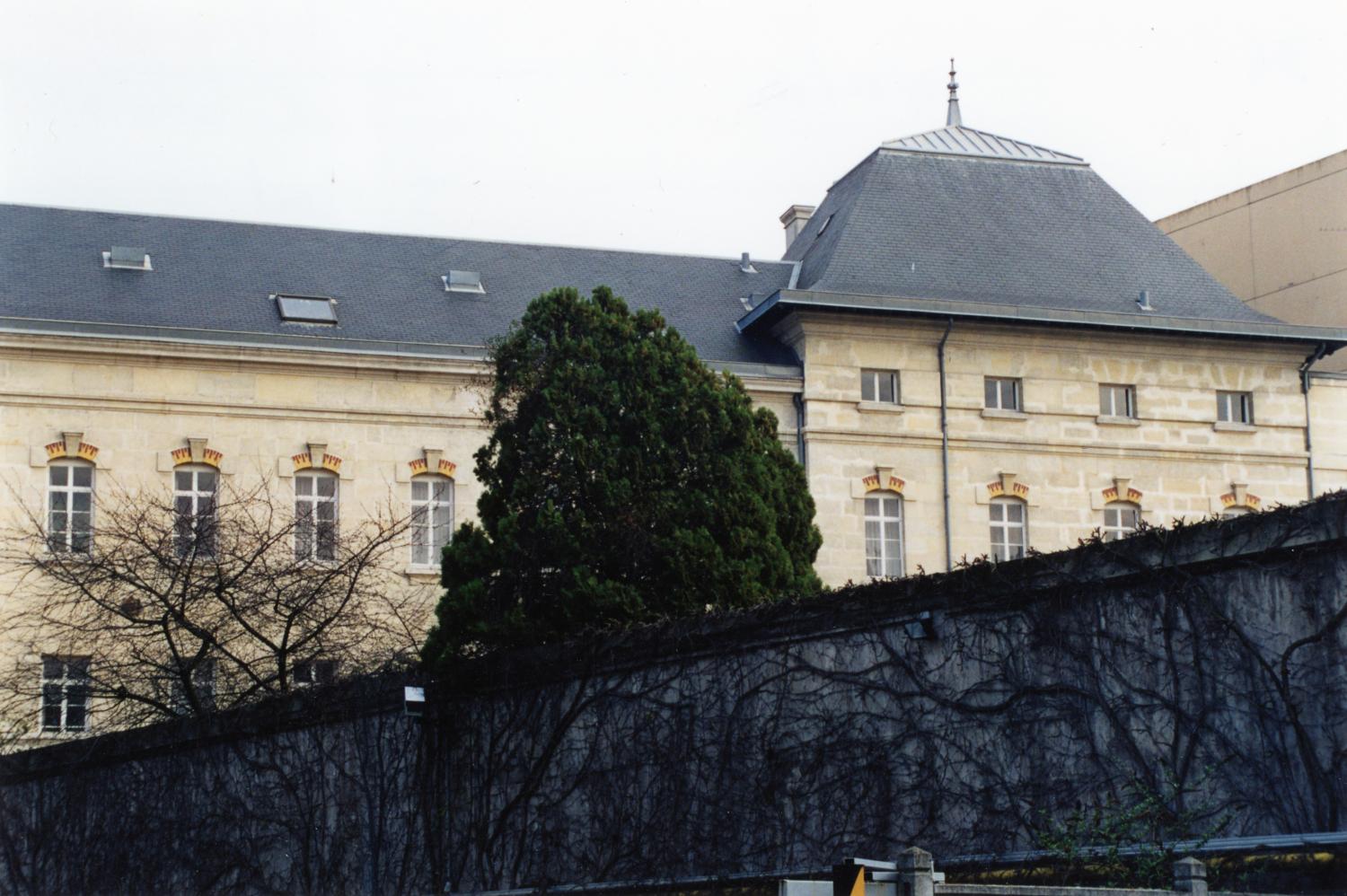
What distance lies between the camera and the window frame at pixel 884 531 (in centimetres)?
3312

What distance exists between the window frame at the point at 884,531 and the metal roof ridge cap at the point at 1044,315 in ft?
10.5

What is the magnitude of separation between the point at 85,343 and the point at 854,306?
40.4 feet

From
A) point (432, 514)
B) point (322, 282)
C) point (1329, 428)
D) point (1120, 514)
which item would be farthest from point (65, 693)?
point (1329, 428)

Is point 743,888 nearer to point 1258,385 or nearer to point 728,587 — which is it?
point 728,587

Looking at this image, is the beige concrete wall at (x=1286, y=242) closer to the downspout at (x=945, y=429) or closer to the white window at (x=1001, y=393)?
the white window at (x=1001, y=393)

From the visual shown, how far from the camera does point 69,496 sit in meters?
30.5

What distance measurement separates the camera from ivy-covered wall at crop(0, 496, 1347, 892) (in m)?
10.8

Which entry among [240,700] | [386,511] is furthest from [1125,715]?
[386,511]

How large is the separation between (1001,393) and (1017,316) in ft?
4.73

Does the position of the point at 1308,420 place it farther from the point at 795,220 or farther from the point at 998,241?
the point at 795,220

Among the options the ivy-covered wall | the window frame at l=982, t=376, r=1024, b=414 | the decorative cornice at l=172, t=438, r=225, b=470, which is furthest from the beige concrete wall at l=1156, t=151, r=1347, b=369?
the ivy-covered wall

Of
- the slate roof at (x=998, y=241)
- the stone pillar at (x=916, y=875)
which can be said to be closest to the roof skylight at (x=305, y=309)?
the slate roof at (x=998, y=241)

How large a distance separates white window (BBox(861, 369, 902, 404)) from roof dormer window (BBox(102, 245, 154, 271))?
1211cm

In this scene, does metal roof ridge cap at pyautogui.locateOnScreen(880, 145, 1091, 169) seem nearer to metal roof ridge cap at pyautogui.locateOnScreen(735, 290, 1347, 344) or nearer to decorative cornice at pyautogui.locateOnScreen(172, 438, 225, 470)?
metal roof ridge cap at pyautogui.locateOnScreen(735, 290, 1347, 344)
